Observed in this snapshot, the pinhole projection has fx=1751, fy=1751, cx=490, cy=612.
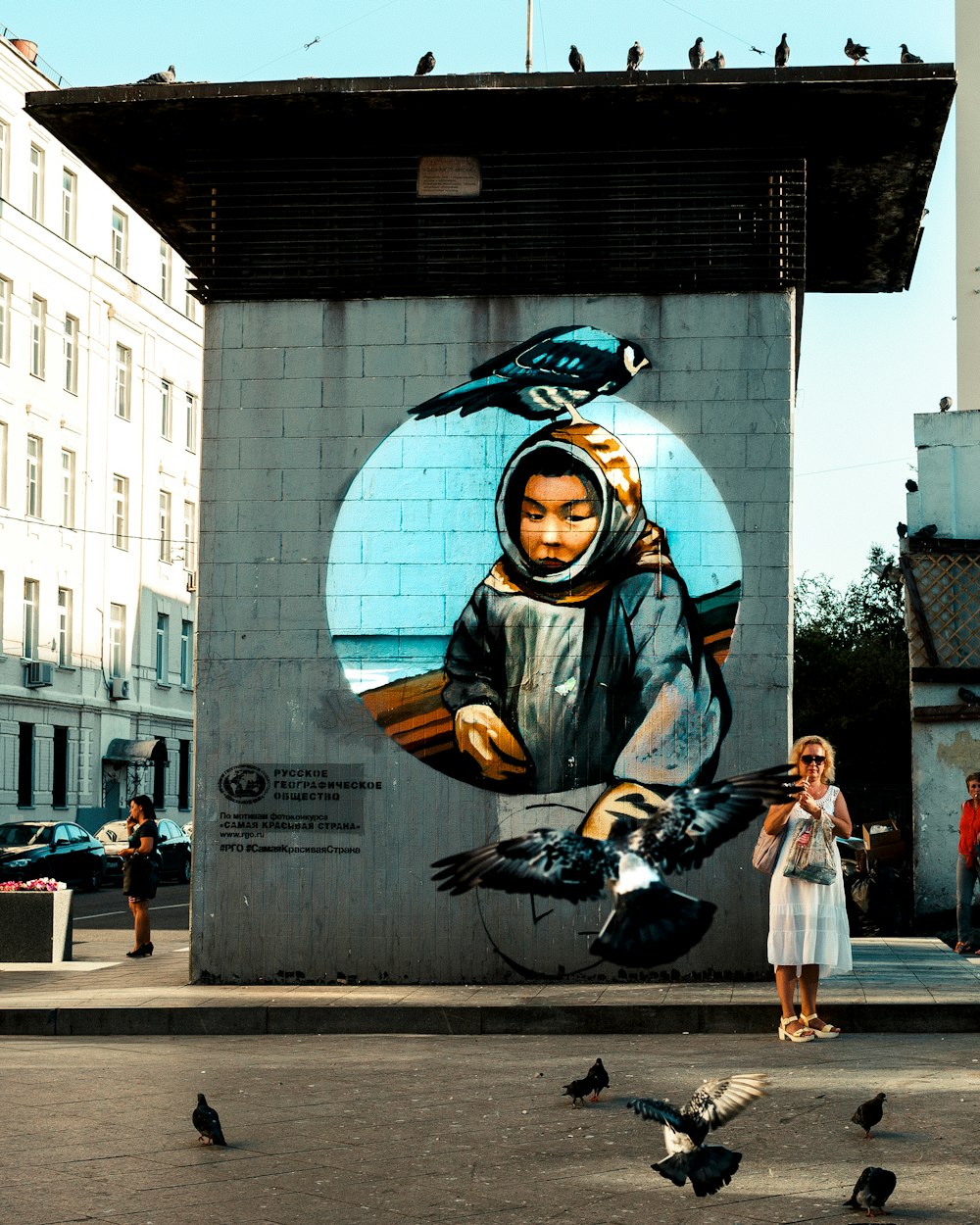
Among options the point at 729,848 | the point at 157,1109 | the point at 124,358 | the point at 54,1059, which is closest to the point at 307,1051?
the point at 54,1059

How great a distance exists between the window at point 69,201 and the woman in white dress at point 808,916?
39.2 metres

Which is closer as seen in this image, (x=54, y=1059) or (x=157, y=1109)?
(x=157, y=1109)

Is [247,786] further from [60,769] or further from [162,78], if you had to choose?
[60,769]

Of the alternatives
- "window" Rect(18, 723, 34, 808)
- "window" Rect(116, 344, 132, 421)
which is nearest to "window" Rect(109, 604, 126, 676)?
"window" Rect(116, 344, 132, 421)

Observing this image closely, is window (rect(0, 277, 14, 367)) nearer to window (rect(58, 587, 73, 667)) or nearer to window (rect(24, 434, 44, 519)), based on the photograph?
window (rect(24, 434, 44, 519))

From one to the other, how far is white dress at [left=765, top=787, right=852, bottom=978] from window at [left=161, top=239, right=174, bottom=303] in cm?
4500

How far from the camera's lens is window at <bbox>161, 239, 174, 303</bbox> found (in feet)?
176

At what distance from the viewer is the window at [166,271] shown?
53.6 meters

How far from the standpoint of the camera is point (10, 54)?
139 feet

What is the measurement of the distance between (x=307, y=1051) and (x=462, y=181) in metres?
7.26

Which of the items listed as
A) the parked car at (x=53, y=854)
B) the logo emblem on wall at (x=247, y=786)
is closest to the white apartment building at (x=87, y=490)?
the parked car at (x=53, y=854)

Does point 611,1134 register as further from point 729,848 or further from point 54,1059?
point 729,848

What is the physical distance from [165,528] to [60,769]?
997 cm

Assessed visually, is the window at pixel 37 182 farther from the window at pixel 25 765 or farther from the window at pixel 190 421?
the window at pixel 25 765
